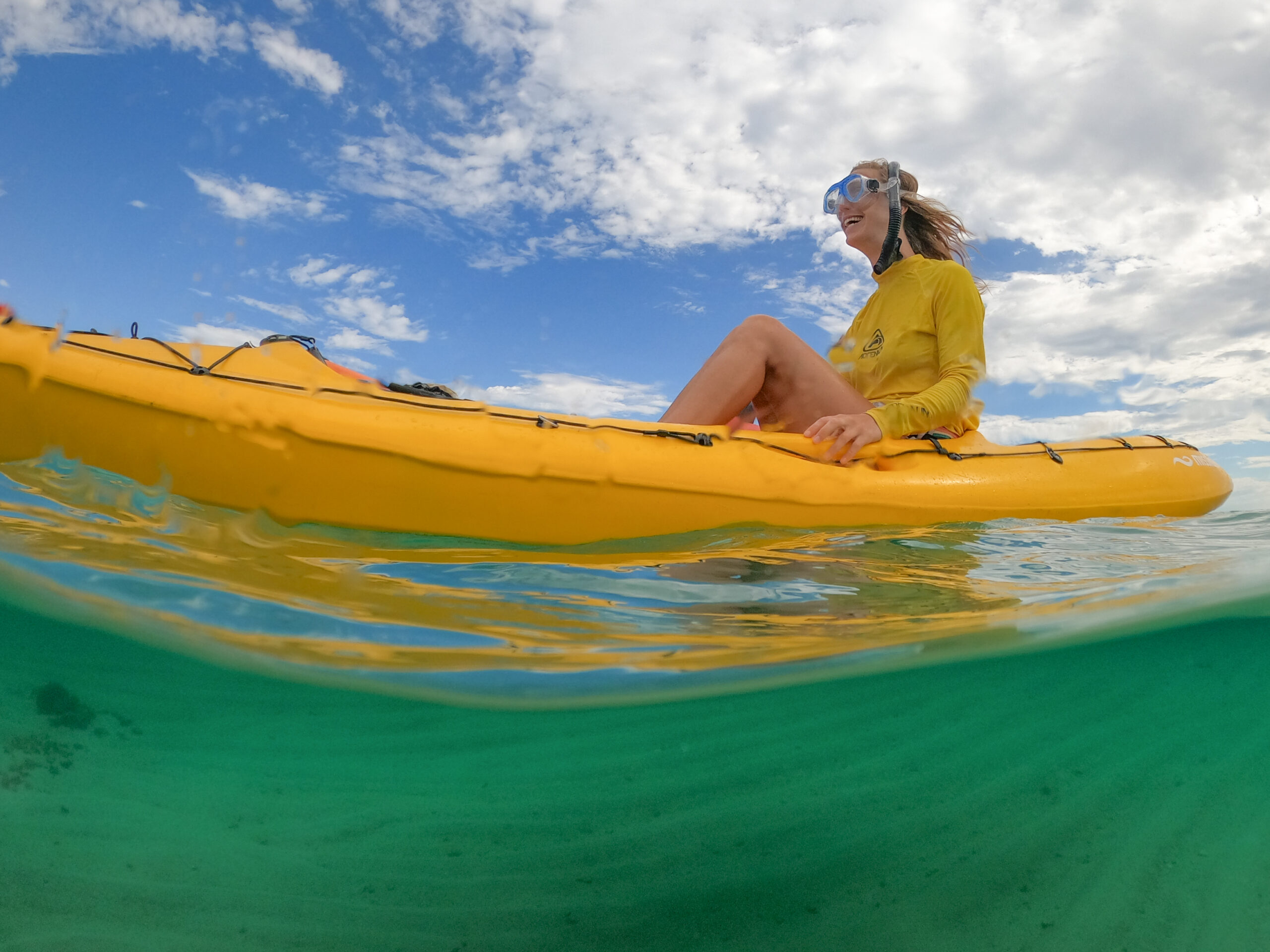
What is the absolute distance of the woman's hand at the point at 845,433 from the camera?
10.8 feet

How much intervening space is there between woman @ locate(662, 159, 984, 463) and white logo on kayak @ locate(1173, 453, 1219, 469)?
4.49 feet

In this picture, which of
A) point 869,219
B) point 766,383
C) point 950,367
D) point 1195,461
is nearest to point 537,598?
point 766,383

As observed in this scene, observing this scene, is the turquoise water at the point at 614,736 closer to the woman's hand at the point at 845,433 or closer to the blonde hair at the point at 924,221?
the woman's hand at the point at 845,433

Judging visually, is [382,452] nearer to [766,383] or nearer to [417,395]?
[417,395]

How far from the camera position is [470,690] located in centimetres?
221

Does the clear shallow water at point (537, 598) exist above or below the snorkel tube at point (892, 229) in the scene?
below

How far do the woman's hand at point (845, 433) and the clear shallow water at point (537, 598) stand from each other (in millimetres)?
503

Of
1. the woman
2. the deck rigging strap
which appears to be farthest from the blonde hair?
the deck rigging strap

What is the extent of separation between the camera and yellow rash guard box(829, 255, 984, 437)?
11.3ft

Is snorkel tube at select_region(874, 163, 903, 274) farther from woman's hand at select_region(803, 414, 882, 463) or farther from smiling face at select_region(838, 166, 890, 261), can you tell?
woman's hand at select_region(803, 414, 882, 463)

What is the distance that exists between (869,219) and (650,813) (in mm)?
3174

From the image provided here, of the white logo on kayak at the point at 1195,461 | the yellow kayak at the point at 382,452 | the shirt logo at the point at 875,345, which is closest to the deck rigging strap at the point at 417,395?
the yellow kayak at the point at 382,452

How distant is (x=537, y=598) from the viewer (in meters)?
2.33

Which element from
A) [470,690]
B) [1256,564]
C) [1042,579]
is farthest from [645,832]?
[1256,564]
